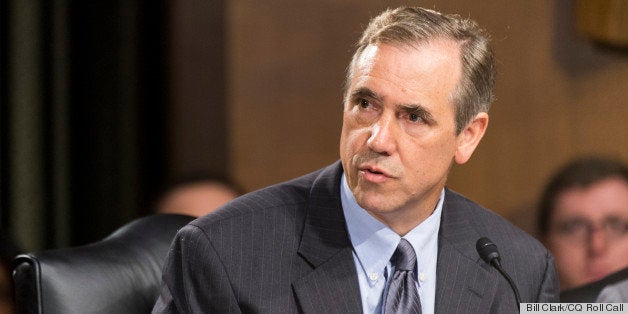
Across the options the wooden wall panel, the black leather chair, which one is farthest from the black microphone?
the wooden wall panel

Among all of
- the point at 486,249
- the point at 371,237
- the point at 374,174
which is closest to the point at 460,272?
the point at 486,249

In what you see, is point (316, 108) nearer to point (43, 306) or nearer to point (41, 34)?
point (41, 34)

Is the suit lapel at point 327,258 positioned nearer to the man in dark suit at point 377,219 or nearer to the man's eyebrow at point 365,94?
the man in dark suit at point 377,219

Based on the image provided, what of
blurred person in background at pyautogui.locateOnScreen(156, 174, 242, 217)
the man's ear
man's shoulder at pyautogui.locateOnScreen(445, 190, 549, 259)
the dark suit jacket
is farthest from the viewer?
blurred person in background at pyautogui.locateOnScreen(156, 174, 242, 217)

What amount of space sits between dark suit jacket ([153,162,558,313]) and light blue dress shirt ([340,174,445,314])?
20mm

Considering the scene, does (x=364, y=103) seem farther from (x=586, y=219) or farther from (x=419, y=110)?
(x=586, y=219)

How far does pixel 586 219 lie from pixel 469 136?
127 cm

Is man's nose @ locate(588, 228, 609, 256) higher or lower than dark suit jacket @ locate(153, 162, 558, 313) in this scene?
lower

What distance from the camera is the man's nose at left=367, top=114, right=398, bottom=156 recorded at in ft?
5.95

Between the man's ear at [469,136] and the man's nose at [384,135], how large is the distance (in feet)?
0.73

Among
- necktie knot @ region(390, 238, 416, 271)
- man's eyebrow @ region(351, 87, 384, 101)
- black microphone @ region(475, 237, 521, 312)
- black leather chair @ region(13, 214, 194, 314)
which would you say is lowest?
black leather chair @ region(13, 214, 194, 314)

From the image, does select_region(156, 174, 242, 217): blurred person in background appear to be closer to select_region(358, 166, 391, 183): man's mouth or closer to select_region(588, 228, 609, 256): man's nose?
A: select_region(588, 228, 609, 256): man's nose

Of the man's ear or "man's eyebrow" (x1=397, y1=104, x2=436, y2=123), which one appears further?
the man's ear

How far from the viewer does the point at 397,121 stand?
1864 mm
